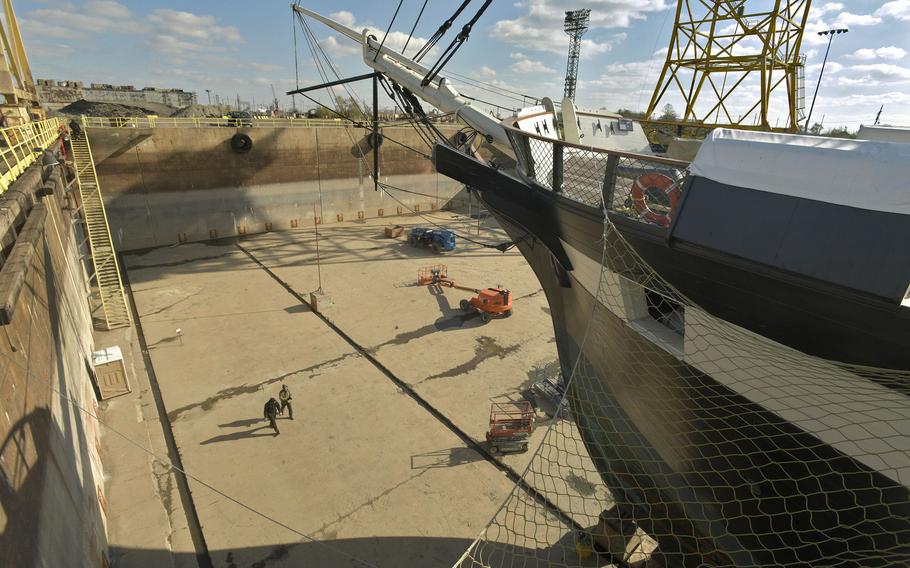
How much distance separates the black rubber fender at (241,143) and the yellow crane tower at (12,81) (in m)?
6.13

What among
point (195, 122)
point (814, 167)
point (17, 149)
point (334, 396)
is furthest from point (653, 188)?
point (195, 122)

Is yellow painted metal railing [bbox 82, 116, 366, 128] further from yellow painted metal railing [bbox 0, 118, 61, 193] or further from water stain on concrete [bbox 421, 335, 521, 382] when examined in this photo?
water stain on concrete [bbox 421, 335, 521, 382]

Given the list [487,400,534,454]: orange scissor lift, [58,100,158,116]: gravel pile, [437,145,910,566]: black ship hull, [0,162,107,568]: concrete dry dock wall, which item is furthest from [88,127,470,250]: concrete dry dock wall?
[437,145,910,566]: black ship hull

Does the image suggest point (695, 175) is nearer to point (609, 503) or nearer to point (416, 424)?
point (609, 503)

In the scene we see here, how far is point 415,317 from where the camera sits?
1259cm

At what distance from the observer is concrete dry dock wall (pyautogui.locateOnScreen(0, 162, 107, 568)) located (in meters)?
3.00

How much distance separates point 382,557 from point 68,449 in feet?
13.2

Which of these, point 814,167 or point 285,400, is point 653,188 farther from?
point 285,400

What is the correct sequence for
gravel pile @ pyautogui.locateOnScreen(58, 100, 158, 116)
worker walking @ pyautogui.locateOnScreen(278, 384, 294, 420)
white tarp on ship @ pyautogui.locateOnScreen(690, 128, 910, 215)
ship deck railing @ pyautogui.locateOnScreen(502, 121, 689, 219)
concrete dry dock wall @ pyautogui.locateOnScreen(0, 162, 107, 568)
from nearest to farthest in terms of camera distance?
white tarp on ship @ pyautogui.locateOnScreen(690, 128, 910, 215) < concrete dry dock wall @ pyautogui.locateOnScreen(0, 162, 107, 568) < ship deck railing @ pyautogui.locateOnScreen(502, 121, 689, 219) < worker walking @ pyautogui.locateOnScreen(278, 384, 294, 420) < gravel pile @ pyautogui.locateOnScreen(58, 100, 158, 116)

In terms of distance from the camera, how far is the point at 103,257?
1207 cm

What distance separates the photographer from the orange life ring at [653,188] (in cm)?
369

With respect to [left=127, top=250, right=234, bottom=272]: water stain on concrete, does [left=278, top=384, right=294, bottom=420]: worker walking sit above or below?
above

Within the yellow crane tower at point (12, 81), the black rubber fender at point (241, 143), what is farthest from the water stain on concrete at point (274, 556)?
the black rubber fender at point (241, 143)

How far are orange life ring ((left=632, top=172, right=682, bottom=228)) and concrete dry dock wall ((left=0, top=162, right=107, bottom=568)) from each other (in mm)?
4864
